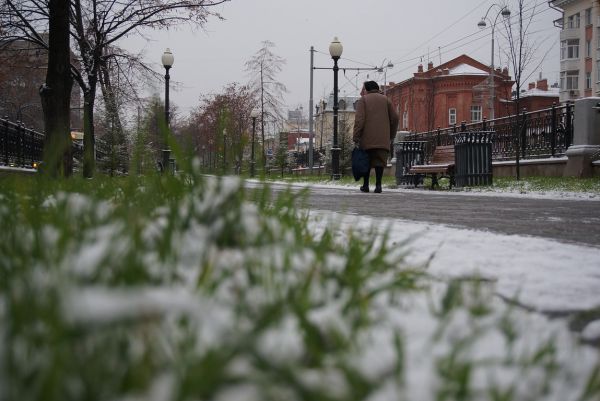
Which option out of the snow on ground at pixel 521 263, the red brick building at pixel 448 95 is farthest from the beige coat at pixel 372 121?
the red brick building at pixel 448 95

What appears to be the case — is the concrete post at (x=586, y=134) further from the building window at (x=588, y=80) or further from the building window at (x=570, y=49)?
the building window at (x=570, y=49)

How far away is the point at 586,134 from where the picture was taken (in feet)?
47.4

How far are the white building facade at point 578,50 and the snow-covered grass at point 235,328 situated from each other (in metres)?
47.8

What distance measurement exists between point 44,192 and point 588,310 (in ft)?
8.14

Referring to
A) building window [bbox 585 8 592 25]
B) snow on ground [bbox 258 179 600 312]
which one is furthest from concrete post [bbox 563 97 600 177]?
building window [bbox 585 8 592 25]

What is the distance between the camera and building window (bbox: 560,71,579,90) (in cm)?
4688

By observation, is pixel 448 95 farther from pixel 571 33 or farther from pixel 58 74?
pixel 58 74

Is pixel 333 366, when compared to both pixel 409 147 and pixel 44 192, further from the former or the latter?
pixel 409 147

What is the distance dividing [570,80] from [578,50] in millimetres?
2554

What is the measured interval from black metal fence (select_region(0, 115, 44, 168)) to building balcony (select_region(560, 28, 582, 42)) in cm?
4362

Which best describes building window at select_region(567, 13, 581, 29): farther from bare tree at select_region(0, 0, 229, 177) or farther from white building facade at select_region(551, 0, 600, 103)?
bare tree at select_region(0, 0, 229, 177)

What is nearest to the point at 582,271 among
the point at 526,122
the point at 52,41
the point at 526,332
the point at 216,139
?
the point at 526,332

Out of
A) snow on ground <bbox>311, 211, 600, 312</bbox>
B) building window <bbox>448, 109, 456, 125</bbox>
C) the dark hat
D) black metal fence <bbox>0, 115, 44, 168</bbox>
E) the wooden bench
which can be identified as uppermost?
building window <bbox>448, 109, 456, 125</bbox>

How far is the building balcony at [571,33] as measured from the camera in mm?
45812
